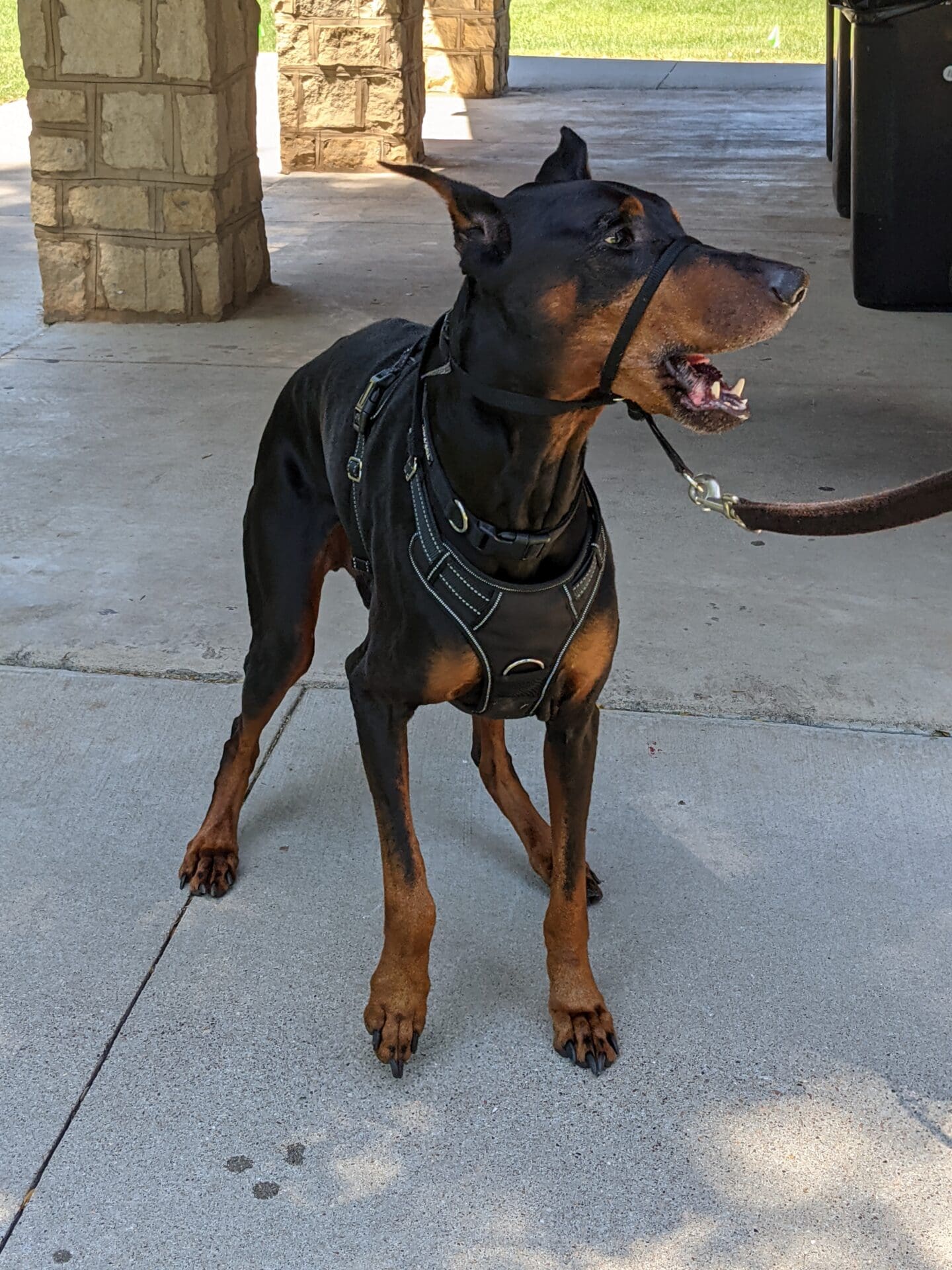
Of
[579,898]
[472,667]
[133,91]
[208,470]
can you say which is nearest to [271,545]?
[472,667]

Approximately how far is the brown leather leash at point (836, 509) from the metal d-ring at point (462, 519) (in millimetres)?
330

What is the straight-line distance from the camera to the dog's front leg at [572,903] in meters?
2.74

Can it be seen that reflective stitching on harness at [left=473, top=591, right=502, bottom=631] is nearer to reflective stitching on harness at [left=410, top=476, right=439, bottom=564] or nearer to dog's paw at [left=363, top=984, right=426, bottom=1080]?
reflective stitching on harness at [left=410, top=476, right=439, bottom=564]

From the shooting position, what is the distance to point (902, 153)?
5188 mm

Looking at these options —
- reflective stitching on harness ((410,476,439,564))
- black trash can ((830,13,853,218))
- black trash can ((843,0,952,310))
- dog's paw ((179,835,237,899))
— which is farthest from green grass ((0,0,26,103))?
reflective stitching on harness ((410,476,439,564))

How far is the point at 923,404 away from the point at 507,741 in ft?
11.1

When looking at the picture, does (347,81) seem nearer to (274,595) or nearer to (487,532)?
(274,595)

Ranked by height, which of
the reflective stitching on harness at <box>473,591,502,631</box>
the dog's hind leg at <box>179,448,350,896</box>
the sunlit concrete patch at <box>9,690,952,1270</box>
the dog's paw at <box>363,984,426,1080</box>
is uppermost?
the reflective stitching on harness at <box>473,591,502,631</box>

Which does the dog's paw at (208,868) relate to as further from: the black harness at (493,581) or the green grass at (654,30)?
the green grass at (654,30)

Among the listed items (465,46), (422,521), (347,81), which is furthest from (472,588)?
(465,46)

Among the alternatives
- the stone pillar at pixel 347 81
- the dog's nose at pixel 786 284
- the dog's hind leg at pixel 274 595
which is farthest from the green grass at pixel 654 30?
the dog's nose at pixel 786 284

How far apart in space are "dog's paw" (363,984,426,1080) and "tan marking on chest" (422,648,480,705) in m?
0.58

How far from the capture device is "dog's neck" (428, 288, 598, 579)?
2320 mm

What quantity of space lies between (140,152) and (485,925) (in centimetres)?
535
